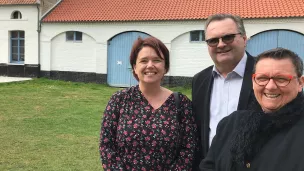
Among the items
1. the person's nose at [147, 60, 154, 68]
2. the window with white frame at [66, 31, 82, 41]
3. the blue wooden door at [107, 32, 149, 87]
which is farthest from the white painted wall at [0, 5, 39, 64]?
the person's nose at [147, 60, 154, 68]

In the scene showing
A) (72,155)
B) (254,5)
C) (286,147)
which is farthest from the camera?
(254,5)

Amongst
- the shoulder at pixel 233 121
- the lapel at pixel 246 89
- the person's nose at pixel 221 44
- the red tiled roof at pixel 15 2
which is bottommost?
the shoulder at pixel 233 121

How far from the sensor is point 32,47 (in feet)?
65.0

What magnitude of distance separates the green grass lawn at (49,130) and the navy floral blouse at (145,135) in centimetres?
309

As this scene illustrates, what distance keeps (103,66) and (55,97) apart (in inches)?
224

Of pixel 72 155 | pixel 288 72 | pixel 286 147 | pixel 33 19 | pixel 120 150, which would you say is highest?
pixel 33 19

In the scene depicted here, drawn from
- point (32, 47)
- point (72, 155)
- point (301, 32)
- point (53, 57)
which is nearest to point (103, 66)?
point (53, 57)

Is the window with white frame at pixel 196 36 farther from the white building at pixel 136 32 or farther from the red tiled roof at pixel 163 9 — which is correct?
the red tiled roof at pixel 163 9

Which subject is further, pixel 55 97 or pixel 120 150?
pixel 55 97

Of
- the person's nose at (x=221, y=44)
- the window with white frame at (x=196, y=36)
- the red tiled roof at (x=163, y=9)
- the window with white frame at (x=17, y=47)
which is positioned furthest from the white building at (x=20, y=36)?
the person's nose at (x=221, y=44)

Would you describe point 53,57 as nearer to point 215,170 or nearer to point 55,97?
point 55,97

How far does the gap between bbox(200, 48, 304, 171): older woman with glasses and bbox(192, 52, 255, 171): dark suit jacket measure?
502 mm

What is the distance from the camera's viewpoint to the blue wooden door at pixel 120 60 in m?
18.3

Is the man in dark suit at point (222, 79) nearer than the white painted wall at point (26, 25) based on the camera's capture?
Yes
